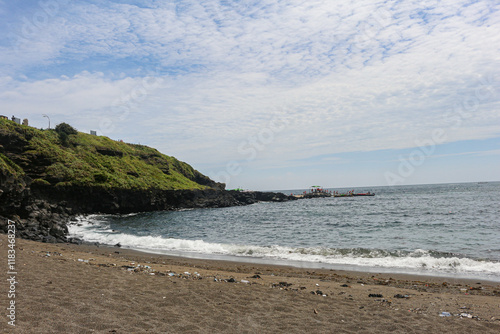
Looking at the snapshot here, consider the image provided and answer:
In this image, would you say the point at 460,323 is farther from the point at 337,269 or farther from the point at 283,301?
the point at 337,269

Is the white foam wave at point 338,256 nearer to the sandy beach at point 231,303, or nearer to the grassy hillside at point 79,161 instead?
the sandy beach at point 231,303

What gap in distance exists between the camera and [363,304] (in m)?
7.65

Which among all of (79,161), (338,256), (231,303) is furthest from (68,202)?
(231,303)

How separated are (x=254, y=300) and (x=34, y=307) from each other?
458 cm

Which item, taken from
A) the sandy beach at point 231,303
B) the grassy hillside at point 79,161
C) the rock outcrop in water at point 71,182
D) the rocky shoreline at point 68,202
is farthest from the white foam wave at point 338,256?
the grassy hillside at point 79,161

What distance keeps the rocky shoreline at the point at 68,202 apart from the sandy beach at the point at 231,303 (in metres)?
14.8

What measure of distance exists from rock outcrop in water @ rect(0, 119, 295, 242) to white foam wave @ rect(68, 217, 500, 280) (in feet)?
24.3

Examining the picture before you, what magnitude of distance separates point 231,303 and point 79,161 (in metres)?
47.0

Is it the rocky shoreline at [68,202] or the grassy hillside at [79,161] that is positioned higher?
the grassy hillside at [79,161]

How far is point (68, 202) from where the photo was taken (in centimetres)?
4075

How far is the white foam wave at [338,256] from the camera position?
41.6 ft

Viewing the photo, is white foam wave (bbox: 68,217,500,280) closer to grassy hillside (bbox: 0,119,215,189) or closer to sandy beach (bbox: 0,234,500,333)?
sandy beach (bbox: 0,234,500,333)

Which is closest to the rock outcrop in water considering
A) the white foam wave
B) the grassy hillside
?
the grassy hillside

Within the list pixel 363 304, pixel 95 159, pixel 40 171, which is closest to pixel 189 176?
pixel 95 159
